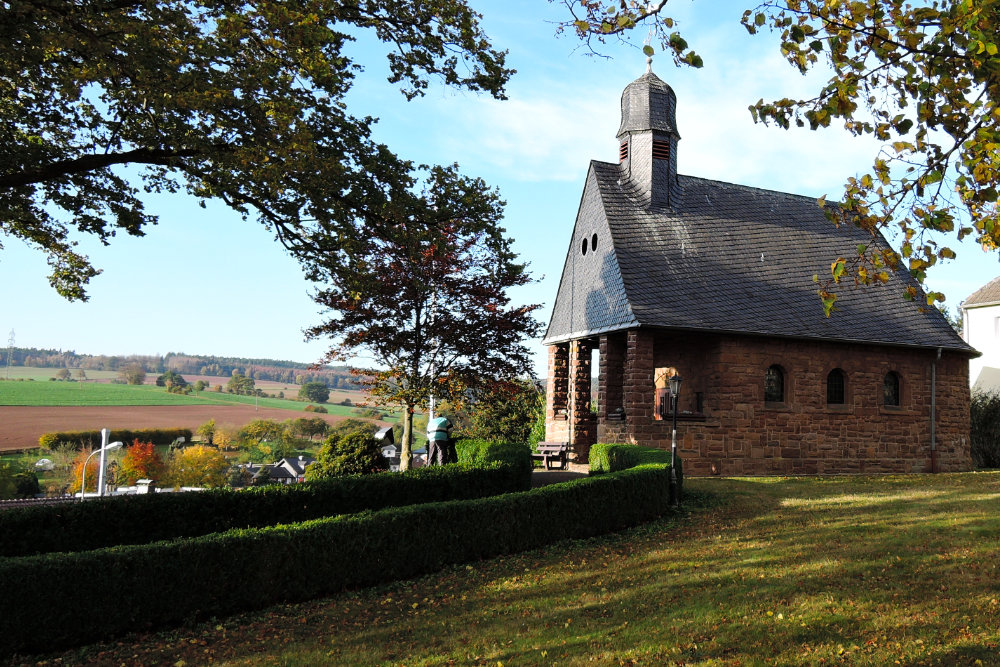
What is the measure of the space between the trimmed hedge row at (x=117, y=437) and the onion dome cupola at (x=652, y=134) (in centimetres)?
4781

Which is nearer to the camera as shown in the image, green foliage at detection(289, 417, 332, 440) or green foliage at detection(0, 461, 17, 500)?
green foliage at detection(0, 461, 17, 500)

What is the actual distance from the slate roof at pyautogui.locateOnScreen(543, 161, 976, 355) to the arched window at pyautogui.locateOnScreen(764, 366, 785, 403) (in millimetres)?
1241

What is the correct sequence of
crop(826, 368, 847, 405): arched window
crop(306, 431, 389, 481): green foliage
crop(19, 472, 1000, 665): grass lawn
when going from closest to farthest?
crop(19, 472, 1000, 665): grass lawn
crop(306, 431, 389, 481): green foliage
crop(826, 368, 847, 405): arched window

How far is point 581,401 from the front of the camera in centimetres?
2194

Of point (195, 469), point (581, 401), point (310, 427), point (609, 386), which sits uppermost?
point (609, 386)

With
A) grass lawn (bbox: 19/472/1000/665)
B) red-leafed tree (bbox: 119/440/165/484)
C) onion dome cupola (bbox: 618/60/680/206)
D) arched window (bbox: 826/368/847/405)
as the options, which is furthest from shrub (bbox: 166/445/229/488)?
grass lawn (bbox: 19/472/1000/665)

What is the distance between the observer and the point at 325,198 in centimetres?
1362

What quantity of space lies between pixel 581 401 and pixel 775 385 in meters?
5.92

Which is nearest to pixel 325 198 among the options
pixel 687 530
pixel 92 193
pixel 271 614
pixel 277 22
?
pixel 277 22

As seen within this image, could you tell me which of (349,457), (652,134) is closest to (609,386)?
(349,457)

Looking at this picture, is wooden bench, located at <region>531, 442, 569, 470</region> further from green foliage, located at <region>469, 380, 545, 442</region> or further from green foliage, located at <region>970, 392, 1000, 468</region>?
green foliage, located at <region>970, 392, 1000, 468</region>

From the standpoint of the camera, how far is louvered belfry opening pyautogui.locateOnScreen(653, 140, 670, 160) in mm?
21359

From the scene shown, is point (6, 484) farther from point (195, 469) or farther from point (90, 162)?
point (90, 162)

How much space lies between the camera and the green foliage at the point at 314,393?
8138cm
